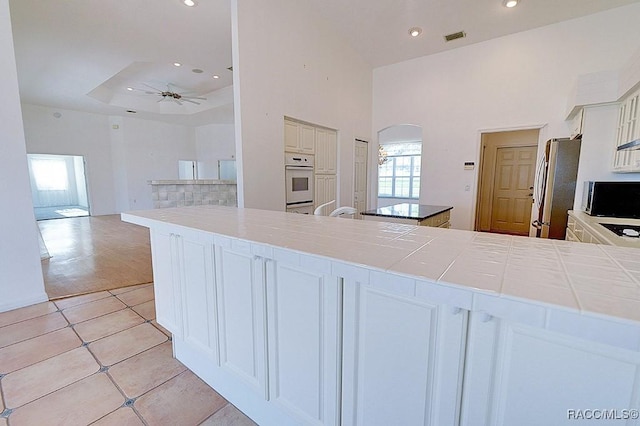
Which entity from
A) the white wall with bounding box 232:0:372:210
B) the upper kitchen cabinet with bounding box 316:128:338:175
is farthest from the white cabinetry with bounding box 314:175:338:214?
the white wall with bounding box 232:0:372:210

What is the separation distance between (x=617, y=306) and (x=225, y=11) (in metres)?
4.36

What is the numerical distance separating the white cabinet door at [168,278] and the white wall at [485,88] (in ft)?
14.1

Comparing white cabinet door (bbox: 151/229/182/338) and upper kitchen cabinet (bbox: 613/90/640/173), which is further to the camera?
upper kitchen cabinet (bbox: 613/90/640/173)

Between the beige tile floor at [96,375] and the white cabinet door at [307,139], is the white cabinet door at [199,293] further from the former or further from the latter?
the white cabinet door at [307,139]

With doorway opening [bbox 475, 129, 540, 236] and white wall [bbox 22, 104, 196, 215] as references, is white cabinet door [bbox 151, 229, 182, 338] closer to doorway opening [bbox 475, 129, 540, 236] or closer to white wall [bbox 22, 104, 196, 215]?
doorway opening [bbox 475, 129, 540, 236]

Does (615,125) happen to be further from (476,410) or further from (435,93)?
(476,410)

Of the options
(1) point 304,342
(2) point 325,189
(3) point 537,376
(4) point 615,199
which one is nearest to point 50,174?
(2) point 325,189

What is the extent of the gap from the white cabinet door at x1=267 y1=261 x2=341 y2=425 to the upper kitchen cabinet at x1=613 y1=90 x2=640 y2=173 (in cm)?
331

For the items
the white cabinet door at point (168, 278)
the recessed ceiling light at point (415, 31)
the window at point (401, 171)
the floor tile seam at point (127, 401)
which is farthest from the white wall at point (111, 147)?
the floor tile seam at point (127, 401)

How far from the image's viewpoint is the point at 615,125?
3127 millimetres

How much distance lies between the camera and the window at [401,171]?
8414 millimetres

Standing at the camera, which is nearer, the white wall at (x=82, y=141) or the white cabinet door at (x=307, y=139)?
the white cabinet door at (x=307, y=139)

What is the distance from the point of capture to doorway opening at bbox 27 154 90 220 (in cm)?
1057

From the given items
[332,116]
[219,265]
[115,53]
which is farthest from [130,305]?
[115,53]
